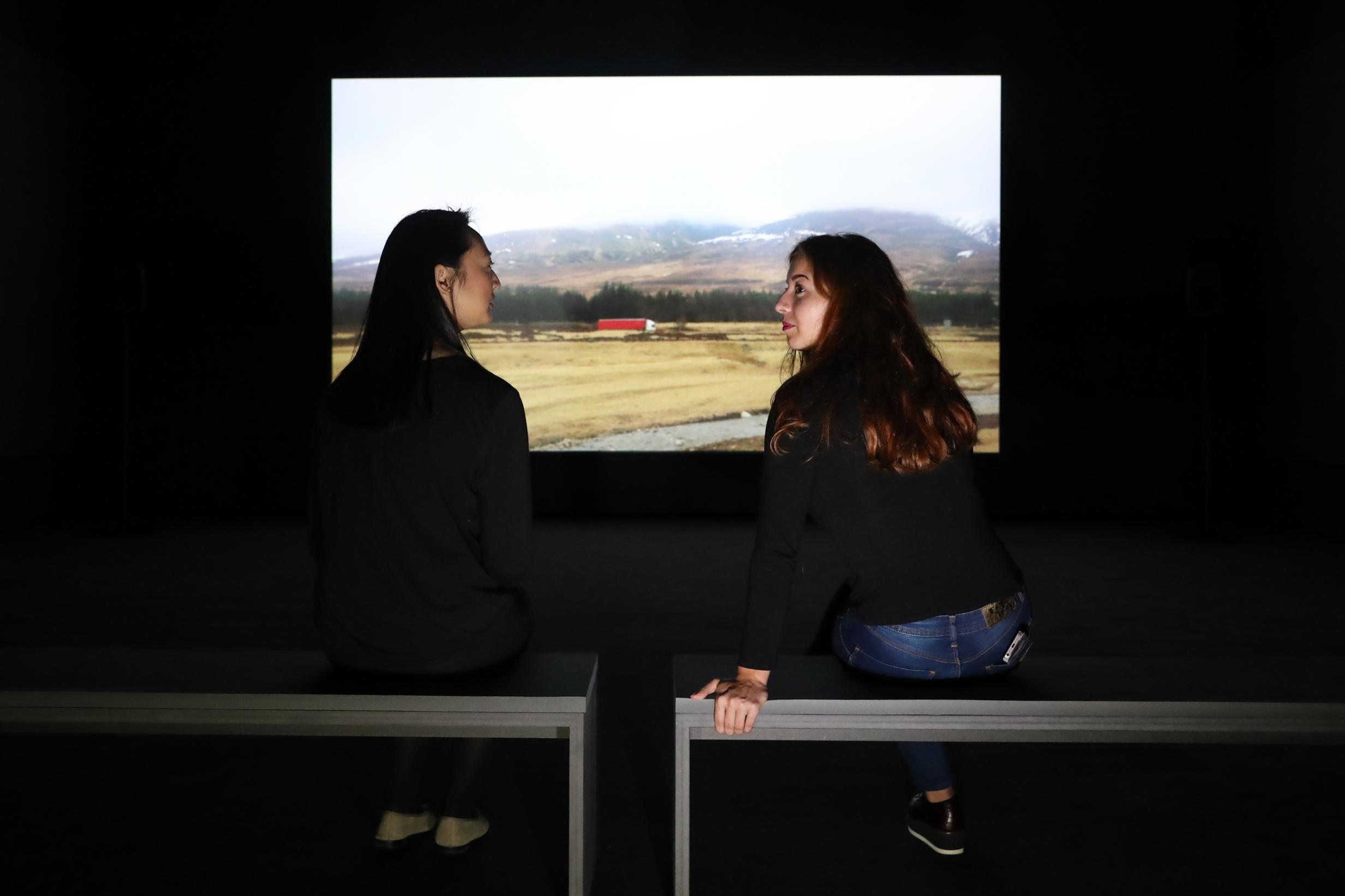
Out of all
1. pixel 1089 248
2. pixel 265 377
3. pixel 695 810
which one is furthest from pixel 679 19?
pixel 695 810

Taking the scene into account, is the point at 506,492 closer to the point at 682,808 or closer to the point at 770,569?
the point at 770,569

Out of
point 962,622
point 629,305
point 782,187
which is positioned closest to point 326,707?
point 962,622

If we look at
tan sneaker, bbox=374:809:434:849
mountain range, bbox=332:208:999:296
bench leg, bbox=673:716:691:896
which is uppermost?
mountain range, bbox=332:208:999:296

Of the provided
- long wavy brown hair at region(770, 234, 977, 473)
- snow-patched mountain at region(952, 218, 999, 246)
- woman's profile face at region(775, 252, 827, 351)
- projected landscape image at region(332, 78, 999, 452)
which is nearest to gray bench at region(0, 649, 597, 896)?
long wavy brown hair at region(770, 234, 977, 473)

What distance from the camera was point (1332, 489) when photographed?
19.4ft

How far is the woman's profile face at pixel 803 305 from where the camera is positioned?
170 centimetres

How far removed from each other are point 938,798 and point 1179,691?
492 mm

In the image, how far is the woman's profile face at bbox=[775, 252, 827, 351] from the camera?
5.59ft

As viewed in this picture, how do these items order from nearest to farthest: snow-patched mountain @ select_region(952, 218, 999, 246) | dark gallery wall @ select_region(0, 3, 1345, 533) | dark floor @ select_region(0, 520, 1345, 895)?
dark floor @ select_region(0, 520, 1345, 895) < dark gallery wall @ select_region(0, 3, 1345, 533) < snow-patched mountain @ select_region(952, 218, 999, 246)

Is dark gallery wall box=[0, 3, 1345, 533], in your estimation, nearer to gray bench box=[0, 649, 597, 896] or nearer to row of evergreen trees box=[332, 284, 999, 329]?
row of evergreen trees box=[332, 284, 999, 329]

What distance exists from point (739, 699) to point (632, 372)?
5.40 m

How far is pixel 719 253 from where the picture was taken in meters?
6.76

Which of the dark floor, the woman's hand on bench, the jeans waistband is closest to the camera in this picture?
the woman's hand on bench

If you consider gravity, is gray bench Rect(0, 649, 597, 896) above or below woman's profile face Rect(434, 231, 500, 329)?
below
